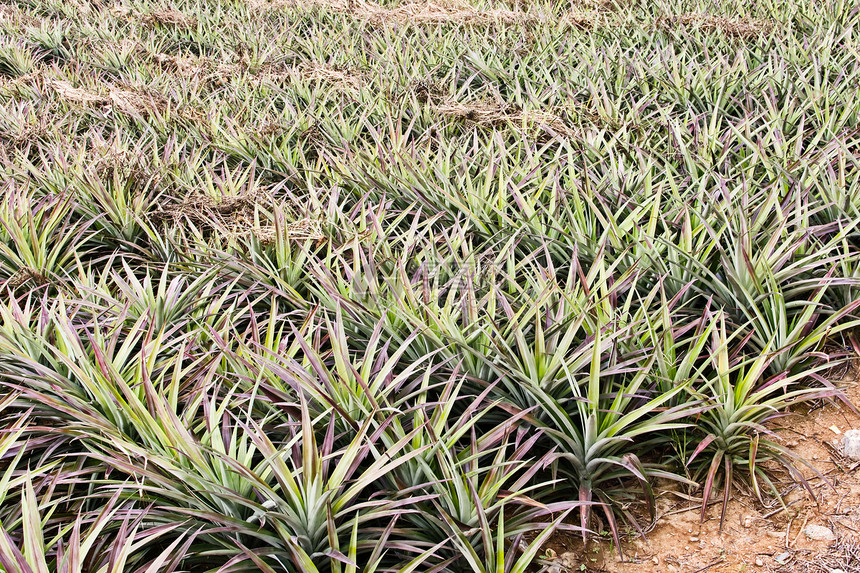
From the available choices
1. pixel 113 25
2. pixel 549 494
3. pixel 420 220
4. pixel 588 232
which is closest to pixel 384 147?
pixel 420 220

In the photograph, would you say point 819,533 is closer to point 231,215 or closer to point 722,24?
point 231,215

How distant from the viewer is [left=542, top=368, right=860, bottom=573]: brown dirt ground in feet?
4.48

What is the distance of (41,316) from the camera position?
1.84 metres

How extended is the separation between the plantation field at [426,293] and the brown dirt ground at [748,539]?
33 millimetres

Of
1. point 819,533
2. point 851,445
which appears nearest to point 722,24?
point 851,445

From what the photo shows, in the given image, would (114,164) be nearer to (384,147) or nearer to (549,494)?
(384,147)

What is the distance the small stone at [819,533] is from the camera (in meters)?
1.39

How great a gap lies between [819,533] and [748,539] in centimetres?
14

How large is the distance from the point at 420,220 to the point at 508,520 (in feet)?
4.16

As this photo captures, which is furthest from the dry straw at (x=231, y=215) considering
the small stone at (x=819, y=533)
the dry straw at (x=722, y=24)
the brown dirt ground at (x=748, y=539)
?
the dry straw at (x=722, y=24)

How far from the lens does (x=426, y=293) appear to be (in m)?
1.79

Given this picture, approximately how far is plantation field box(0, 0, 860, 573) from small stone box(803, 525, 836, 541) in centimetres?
10

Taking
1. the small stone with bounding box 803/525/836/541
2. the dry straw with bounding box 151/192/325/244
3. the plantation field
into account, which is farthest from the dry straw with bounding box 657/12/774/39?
the small stone with bounding box 803/525/836/541

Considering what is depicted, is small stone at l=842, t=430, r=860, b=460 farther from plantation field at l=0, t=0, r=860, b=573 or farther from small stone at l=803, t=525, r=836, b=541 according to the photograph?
small stone at l=803, t=525, r=836, b=541
